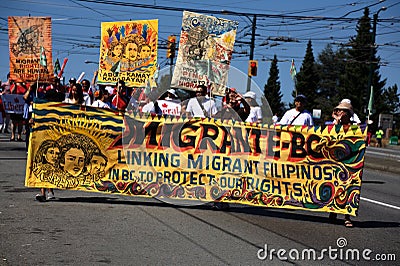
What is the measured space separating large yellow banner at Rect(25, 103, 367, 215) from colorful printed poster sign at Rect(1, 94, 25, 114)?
1096 cm

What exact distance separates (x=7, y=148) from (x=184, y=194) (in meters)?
9.89

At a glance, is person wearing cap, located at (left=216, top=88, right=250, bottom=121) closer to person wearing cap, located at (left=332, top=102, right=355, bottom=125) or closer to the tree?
person wearing cap, located at (left=332, top=102, right=355, bottom=125)

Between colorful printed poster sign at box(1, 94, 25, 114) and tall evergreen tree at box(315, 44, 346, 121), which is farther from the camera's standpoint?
tall evergreen tree at box(315, 44, 346, 121)

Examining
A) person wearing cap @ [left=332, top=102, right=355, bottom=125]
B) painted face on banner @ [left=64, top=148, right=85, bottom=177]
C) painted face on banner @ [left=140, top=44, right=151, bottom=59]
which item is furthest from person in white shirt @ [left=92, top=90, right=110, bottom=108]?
person wearing cap @ [left=332, top=102, right=355, bottom=125]

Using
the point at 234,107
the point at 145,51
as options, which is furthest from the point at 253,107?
the point at 145,51

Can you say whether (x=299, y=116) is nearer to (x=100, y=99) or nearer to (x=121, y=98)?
(x=100, y=99)

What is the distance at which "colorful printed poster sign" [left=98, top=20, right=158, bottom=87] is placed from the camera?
457 inches

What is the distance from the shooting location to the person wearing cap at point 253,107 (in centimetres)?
858

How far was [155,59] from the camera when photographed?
11.6 m

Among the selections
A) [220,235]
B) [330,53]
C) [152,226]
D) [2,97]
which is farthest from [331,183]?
[330,53]

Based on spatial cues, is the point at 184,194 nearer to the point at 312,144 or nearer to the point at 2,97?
the point at 312,144

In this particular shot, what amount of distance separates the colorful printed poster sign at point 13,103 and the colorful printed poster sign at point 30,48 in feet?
20.9

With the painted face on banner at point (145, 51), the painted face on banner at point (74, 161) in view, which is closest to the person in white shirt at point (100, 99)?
the painted face on banner at point (145, 51)

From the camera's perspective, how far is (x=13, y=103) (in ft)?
63.3
